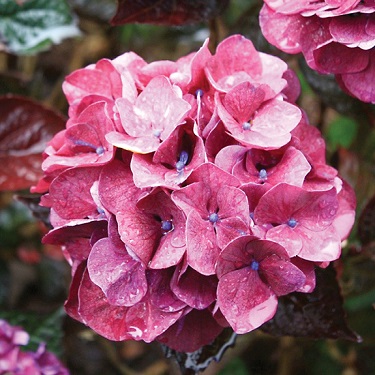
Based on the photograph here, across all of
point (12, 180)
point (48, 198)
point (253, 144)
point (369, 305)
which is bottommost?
point (369, 305)

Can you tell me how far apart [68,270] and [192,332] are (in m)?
0.61

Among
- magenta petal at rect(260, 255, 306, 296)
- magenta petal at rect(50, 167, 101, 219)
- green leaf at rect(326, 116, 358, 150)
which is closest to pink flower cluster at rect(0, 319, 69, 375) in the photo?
magenta petal at rect(50, 167, 101, 219)

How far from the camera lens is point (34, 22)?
988mm

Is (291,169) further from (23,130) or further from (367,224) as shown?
(23,130)

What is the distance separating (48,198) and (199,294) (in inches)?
7.4

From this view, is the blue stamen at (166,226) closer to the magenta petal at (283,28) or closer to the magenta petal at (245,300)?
the magenta petal at (245,300)

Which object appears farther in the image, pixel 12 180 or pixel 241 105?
pixel 12 180

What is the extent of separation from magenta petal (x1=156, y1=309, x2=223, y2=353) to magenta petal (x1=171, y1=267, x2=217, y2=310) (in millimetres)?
52

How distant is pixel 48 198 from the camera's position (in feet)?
2.09

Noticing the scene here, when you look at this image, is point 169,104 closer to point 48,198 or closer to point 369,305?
point 48,198

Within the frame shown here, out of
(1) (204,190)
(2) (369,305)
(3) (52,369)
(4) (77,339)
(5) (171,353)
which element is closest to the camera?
(1) (204,190)

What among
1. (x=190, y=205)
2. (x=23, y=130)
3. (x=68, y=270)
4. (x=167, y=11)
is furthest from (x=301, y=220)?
(x=68, y=270)

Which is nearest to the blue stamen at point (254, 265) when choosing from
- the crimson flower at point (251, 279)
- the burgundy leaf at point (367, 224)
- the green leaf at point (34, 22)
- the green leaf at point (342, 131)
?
the crimson flower at point (251, 279)

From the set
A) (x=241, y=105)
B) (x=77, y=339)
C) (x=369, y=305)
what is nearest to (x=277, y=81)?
(x=241, y=105)
